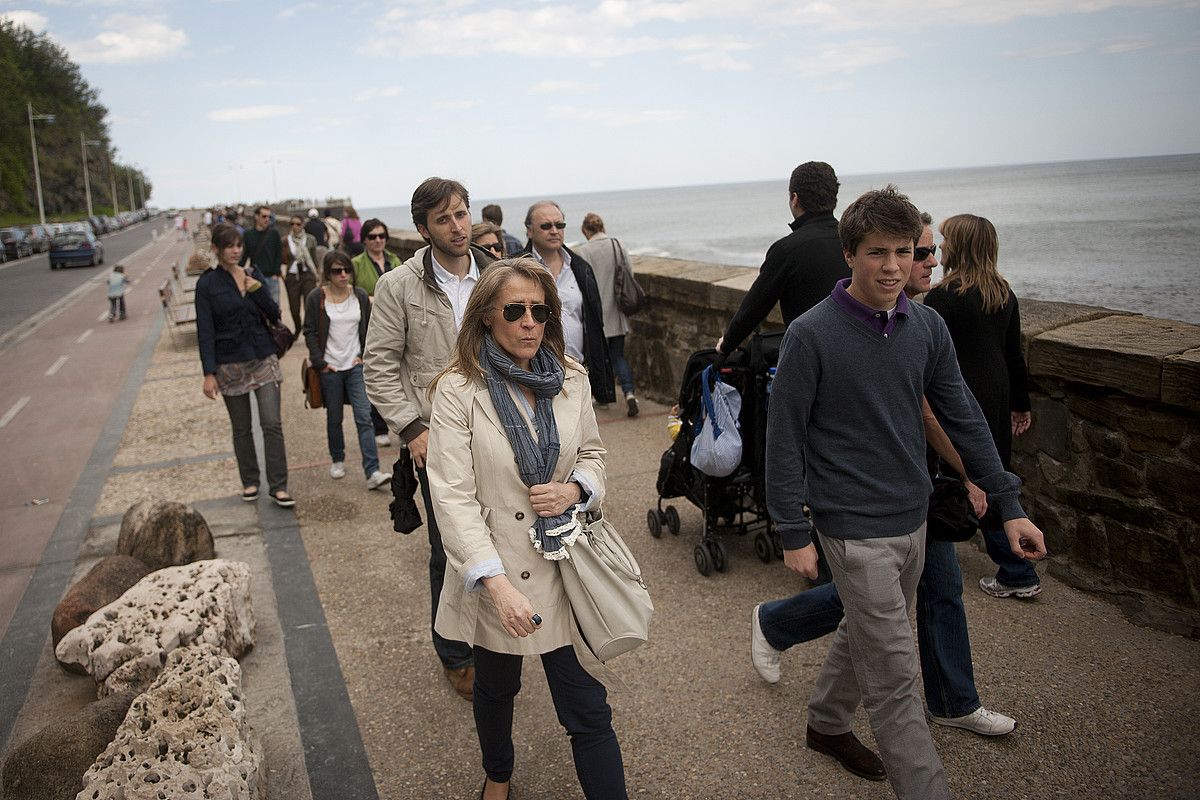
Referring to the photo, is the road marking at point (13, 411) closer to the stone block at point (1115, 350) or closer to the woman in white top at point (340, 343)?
the woman in white top at point (340, 343)

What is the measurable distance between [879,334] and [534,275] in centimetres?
106

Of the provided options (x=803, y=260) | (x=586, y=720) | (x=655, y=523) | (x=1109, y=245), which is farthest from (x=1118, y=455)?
(x=1109, y=245)

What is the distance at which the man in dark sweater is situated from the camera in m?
2.82

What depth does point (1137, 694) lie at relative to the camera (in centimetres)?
373

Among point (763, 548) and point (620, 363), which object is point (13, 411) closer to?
point (620, 363)

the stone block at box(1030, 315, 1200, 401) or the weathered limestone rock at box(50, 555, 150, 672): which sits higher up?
the stone block at box(1030, 315, 1200, 401)

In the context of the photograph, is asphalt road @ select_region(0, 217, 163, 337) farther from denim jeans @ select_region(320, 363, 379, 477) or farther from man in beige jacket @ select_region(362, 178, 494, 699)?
man in beige jacket @ select_region(362, 178, 494, 699)

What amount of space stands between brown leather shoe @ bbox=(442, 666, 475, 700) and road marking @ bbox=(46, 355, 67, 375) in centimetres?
1255

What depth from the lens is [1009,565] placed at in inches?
180

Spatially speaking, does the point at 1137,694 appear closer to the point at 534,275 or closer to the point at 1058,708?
the point at 1058,708

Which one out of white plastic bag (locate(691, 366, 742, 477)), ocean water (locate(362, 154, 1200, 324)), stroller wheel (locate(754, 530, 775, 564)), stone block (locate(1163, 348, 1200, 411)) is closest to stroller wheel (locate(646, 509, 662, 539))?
stroller wheel (locate(754, 530, 775, 564))

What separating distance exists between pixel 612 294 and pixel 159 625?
210 inches

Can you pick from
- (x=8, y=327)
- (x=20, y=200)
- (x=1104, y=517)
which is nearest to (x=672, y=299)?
(x=1104, y=517)

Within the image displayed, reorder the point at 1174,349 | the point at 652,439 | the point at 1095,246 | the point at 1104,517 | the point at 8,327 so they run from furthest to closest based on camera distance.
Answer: the point at 1095,246, the point at 8,327, the point at 652,439, the point at 1104,517, the point at 1174,349
